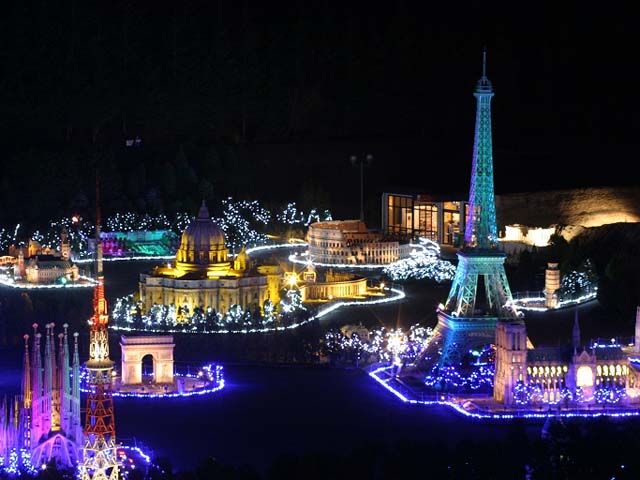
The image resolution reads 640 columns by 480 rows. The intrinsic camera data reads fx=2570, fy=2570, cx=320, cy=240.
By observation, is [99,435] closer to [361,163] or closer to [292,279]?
[292,279]

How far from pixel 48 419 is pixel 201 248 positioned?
3472cm

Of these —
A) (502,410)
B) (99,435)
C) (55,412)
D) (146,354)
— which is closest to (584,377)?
(502,410)

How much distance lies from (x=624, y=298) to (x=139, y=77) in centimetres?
5613

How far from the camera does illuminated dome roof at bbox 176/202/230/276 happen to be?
12400cm

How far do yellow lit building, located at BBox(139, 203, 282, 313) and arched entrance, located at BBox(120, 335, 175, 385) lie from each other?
14781 mm

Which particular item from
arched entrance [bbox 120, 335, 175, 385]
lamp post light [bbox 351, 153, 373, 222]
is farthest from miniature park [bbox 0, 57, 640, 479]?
lamp post light [bbox 351, 153, 373, 222]

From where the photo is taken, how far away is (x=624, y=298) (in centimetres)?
11612

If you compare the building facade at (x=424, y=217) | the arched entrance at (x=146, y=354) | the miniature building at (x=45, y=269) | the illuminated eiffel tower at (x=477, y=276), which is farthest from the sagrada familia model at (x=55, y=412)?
the building facade at (x=424, y=217)

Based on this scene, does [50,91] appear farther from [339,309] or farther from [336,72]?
[339,309]

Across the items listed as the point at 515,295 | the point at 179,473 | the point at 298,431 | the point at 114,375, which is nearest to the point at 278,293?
the point at 515,295

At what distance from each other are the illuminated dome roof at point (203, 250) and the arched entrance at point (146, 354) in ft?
60.3

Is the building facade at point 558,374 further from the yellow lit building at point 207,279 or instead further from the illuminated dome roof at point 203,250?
the illuminated dome roof at point 203,250

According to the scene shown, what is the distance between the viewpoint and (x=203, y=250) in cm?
12462

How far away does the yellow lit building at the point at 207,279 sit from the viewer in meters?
122
